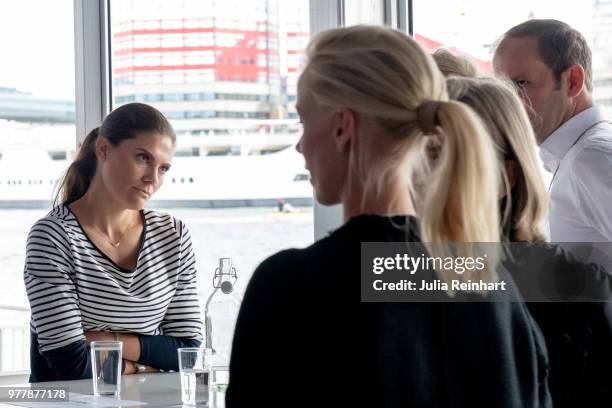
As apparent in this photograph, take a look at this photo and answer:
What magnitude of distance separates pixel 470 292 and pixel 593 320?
16.8 inches

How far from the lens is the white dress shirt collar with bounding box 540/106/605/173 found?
2.26 m

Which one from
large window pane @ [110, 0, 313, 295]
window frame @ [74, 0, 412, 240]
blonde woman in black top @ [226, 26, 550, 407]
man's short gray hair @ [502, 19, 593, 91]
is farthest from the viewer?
window frame @ [74, 0, 412, 240]

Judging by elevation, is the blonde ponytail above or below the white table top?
above

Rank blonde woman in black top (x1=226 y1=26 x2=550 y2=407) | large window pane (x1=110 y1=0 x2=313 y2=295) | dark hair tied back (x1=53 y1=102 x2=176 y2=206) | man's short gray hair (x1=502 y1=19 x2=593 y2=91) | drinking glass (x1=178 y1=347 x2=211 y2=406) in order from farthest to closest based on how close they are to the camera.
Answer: large window pane (x1=110 y1=0 x2=313 y2=295) < dark hair tied back (x1=53 y1=102 x2=176 y2=206) < man's short gray hair (x1=502 y1=19 x2=593 y2=91) < drinking glass (x1=178 y1=347 x2=211 y2=406) < blonde woman in black top (x1=226 y1=26 x2=550 y2=407)

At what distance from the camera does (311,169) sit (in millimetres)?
1195

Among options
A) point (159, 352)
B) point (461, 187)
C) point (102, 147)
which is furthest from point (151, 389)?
point (461, 187)

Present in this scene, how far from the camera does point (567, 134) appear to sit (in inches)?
89.2

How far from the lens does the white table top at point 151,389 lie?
180cm

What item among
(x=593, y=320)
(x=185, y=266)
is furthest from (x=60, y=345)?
(x=593, y=320)

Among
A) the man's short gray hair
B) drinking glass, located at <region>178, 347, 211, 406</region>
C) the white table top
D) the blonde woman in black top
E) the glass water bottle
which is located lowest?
the white table top

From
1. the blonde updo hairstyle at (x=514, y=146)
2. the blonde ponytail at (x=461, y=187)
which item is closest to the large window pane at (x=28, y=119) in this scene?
the blonde updo hairstyle at (x=514, y=146)

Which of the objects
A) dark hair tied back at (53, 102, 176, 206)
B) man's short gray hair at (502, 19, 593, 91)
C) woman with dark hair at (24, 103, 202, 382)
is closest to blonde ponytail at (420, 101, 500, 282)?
man's short gray hair at (502, 19, 593, 91)

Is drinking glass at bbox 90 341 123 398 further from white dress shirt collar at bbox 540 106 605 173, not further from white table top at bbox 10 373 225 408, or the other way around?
white dress shirt collar at bbox 540 106 605 173

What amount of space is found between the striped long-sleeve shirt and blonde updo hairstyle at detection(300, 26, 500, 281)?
1402 millimetres
